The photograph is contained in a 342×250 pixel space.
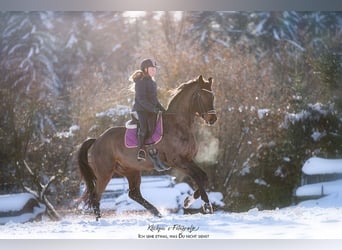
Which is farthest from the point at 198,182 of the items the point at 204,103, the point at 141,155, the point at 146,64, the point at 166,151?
the point at 146,64

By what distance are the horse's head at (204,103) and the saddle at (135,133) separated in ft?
1.18

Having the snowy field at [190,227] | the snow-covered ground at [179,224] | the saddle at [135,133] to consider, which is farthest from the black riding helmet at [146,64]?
the snowy field at [190,227]

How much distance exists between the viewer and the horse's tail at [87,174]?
5.05 meters

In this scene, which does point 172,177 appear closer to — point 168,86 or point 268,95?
point 168,86

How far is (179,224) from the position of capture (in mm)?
5020

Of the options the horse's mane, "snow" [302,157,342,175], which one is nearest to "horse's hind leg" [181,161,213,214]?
the horse's mane

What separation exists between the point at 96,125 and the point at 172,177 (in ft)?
2.86

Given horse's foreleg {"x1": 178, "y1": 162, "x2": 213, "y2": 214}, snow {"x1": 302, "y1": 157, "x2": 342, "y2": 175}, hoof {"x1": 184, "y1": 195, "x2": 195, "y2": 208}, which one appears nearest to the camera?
horse's foreleg {"x1": 178, "y1": 162, "x2": 213, "y2": 214}

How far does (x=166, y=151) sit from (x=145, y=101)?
50 centimetres

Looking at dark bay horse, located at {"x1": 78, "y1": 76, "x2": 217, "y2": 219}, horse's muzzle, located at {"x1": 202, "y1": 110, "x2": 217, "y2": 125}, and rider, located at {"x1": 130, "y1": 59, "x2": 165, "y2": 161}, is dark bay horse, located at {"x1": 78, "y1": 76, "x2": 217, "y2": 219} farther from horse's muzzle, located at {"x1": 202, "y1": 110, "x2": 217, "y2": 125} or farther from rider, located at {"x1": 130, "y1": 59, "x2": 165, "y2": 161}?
rider, located at {"x1": 130, "y1": 59, "x2": 165, "y2": 161}

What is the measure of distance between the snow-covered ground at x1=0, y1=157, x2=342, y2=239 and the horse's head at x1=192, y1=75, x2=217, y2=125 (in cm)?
69

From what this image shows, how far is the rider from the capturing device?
16.2ft

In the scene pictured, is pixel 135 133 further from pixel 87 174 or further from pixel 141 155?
pixel 87 174
